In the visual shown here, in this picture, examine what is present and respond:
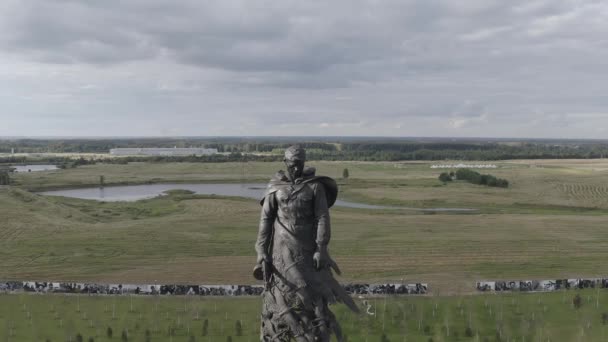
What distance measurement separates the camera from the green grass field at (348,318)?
2520cm

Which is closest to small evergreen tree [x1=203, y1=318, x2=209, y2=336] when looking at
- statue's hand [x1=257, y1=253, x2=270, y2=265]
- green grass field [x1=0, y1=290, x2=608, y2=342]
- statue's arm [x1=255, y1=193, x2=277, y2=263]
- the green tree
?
green grass field [x1=0, y1=290, x2=608, y2=342]

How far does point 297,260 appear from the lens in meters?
9.54

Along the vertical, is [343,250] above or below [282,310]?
below

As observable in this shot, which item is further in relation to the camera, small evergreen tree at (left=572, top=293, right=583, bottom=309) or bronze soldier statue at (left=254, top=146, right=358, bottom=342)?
small evergreen tree at (left=572, top=293, right=583, bottom=309)

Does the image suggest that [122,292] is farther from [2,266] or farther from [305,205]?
[305,205]

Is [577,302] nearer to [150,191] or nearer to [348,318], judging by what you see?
[348,318]

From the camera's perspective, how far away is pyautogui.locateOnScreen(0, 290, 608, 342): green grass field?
82.7ft

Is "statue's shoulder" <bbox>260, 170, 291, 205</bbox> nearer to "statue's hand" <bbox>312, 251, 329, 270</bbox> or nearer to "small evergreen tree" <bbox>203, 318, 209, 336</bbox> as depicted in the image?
"statue's hand" <bbox>312, 251, 329, 270</bbox>

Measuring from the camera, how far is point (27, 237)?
51.1 m

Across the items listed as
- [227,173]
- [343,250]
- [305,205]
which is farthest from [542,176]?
[305,205]

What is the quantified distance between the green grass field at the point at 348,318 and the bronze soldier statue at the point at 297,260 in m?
15.7

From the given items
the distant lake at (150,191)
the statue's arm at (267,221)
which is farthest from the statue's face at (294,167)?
the distant lake at (150,191)

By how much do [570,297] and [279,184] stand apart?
93.2ft

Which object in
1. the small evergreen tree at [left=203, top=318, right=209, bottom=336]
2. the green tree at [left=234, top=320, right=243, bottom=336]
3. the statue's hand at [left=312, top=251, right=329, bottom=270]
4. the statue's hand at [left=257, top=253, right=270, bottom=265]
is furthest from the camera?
the small evergreen tree at [left=203, top=318, right=209, bottom=336]
